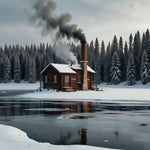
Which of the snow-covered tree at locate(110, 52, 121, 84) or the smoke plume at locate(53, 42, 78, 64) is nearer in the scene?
the smoke plume at locate(53, 42, 78, 64)

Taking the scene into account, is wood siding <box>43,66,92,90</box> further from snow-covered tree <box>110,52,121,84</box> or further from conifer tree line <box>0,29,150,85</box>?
snow-covered tree <box>110,52,121,84</box>

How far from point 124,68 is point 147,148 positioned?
275 feet

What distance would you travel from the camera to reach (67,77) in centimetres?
4466

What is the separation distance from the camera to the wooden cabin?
43969mm

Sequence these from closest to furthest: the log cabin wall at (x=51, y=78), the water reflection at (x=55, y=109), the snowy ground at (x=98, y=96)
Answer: the water reflection at (x=55, y=109) < the snowy ground at (x=98, y=96) < the log cabin wall at (x=51, y=78)

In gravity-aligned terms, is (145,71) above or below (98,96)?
above

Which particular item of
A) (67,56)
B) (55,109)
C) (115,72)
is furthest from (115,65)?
(55,109)

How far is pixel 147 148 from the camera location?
7.75 m

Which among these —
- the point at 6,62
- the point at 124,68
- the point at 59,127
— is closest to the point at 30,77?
the point at 6,62

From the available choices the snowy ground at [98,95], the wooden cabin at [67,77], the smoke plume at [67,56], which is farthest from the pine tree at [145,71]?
the wooden cabin at [67,77]

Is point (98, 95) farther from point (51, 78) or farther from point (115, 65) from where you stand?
point (115, 65)

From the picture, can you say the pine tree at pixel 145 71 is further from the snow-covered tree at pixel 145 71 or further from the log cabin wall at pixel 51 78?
the log cabin wall at pixel 51 78

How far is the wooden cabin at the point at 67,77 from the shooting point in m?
44.0

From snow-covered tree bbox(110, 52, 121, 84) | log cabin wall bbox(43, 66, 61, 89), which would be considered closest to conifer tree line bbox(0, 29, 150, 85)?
snow-covered tree bbox(110, 52, 121, 84)
